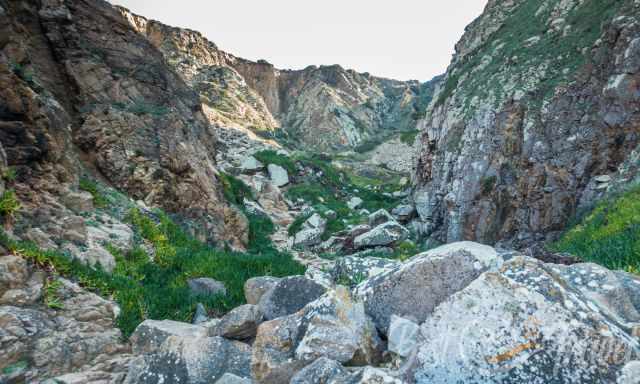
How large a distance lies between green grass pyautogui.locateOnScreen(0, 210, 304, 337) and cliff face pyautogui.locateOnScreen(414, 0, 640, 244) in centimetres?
754

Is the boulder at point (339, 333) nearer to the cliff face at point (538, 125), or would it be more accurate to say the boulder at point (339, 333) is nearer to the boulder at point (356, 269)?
the boulder at point (356, 269)

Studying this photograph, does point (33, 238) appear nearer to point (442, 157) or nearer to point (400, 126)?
point (442, 157)

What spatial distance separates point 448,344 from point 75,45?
16.4 metres

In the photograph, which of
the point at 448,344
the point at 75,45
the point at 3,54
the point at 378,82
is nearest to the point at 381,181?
the point at 75,45

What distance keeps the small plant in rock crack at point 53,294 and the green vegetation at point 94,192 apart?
15.0ft

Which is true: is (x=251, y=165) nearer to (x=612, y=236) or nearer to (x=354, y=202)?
(x=354, y=202)

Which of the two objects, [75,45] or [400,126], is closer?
[75,45]

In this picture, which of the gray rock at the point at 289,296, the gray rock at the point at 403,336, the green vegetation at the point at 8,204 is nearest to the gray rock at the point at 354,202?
the green vegetation at the point at 8,204

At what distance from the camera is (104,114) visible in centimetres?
1234

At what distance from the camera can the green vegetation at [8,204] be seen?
5914 millimetres

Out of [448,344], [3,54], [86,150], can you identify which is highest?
[3,54]

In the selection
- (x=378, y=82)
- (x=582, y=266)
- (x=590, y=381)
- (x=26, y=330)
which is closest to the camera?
(x=590, y=381)

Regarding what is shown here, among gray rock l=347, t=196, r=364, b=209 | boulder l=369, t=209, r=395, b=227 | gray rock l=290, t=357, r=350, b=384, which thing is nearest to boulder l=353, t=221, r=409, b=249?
boulder l=369, t=209, r=395, b=227

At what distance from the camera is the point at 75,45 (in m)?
13.2
